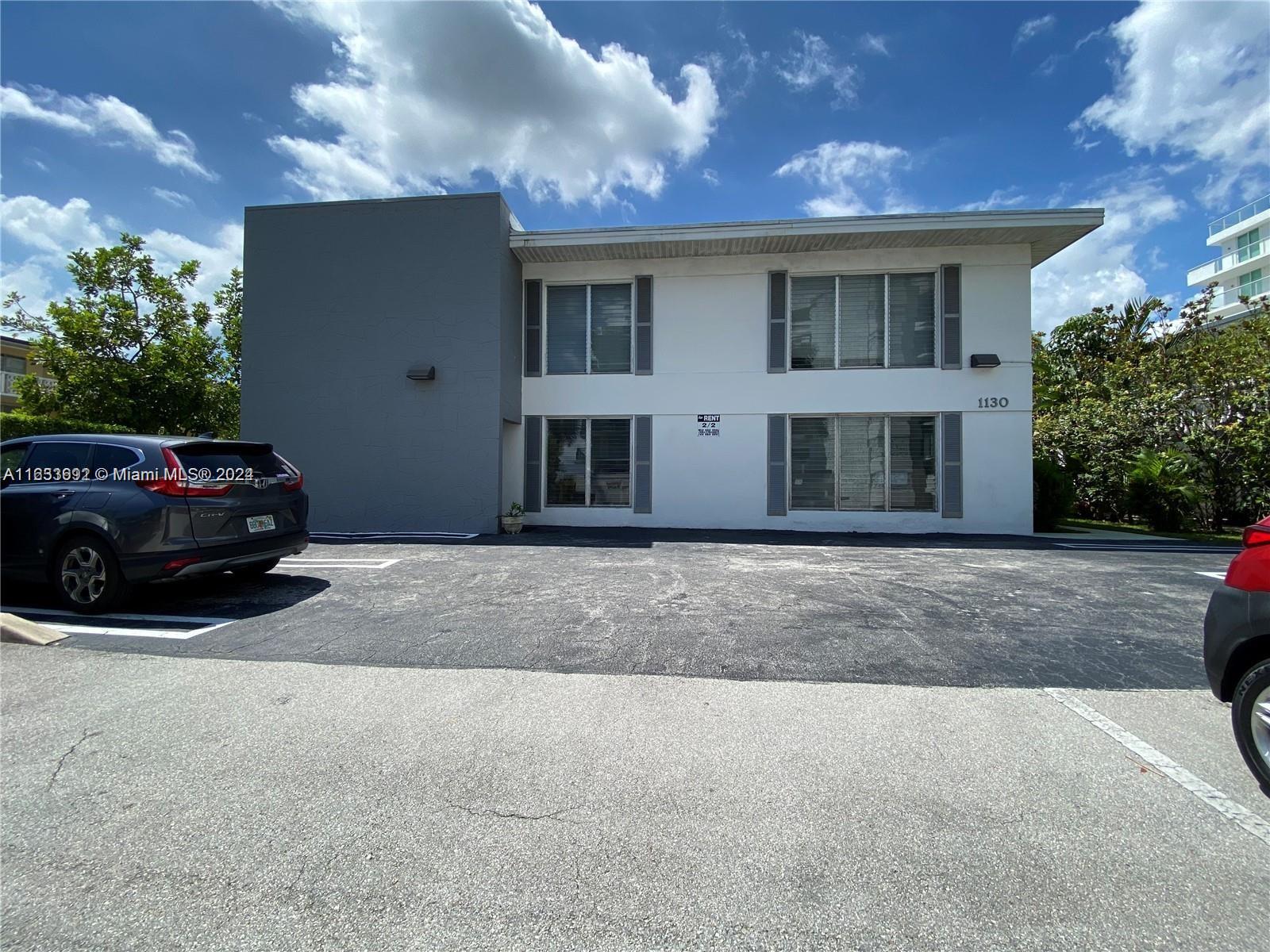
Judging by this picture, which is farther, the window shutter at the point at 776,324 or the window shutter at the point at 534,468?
the window shutter at the point at 534,468

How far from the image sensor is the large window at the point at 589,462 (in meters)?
13.3

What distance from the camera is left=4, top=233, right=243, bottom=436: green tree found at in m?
17.0

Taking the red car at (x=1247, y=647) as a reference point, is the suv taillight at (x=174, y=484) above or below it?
above

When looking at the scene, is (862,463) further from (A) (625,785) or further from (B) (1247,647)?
(A) (625,785)

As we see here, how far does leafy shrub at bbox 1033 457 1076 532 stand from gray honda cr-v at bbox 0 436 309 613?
14082 mm

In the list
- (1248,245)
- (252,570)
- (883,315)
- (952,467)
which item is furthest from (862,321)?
(1248,245)

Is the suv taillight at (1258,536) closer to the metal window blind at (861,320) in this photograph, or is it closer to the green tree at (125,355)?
the metal window blind at (861,320)

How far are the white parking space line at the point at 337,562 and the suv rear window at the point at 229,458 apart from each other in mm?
1825

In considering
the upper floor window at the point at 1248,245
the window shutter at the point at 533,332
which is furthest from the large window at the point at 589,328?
the upper floor window at the point at 1248,245

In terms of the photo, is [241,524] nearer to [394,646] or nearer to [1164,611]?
[394,646]

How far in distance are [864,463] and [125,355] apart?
20401 mm

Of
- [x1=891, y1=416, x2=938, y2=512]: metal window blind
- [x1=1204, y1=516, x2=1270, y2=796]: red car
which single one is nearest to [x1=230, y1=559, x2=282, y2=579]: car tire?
[x1=1204, y1=516, x2=1270, y2=796]: red car

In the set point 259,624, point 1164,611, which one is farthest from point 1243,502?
point 259,624

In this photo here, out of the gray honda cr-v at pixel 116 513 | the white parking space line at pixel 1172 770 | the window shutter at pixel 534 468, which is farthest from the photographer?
the window shutter at pixel 534 468
